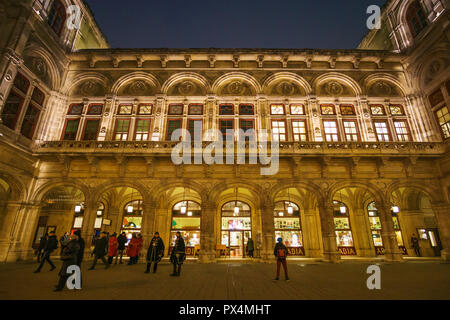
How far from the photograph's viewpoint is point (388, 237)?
44.7ft

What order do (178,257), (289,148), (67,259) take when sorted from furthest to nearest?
1. (289,148)
2. (178,257)
3. (67,259)

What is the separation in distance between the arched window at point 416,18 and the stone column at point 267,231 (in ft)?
58.8

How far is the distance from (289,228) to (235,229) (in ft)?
14.3

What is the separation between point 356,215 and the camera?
1758 centimetres

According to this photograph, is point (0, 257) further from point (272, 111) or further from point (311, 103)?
point (311, 103)

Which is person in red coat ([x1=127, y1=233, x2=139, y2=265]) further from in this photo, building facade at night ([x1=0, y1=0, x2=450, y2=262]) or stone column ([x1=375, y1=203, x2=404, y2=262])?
stone column ([x1=375, y1=203, x2=404, y2=262])

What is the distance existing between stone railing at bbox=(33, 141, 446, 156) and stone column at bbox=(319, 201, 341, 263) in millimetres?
3638

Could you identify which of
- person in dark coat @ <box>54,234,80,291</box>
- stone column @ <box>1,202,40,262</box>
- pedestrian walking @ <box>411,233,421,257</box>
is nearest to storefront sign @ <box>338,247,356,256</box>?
pedestrian walking @ <box>411,233,421,257</box>

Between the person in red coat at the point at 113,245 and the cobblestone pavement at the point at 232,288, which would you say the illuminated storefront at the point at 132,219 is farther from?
the cobblestone pavement at the point at 232,288

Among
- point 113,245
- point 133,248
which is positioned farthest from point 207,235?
point 113,245

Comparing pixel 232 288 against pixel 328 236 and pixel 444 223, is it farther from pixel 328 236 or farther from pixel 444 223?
pixel 444 223

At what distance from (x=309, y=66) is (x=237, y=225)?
14.0 meters
